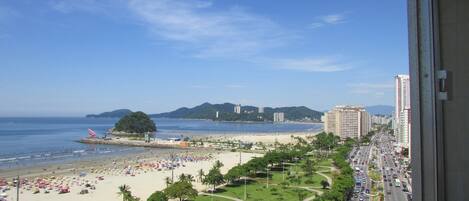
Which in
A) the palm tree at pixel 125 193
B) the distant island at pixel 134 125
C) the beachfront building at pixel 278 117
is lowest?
the palm tree at pixel 125 193

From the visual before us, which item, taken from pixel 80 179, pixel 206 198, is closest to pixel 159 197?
pixel 206 198

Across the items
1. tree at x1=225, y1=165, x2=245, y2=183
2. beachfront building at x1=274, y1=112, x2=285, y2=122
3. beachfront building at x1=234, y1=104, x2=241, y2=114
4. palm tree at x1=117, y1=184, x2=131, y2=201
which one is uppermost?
beachfront building at x1=234, y1=104, x2=241, y2=114

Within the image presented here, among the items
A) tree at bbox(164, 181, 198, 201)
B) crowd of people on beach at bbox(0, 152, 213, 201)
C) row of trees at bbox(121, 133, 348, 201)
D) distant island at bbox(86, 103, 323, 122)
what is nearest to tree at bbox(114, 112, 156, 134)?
crowd of people on beach at bbox(0, 152, 213, 201)

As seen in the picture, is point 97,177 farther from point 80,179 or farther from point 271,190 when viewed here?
point 271,190

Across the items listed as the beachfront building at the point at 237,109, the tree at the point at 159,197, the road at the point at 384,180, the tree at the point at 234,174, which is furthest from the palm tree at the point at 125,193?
the beachfront building at the point at 237,109

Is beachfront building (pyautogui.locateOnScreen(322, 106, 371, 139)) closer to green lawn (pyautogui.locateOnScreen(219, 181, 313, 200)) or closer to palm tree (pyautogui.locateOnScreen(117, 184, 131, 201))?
green lawn (pyautogui.locateOnScreen(219, 181, 313, 200))

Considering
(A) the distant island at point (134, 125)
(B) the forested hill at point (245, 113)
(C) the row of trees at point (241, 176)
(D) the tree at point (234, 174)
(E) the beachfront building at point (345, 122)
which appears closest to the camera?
(C) the row of trees at point (241, 176)

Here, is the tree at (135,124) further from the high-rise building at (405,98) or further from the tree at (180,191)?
the high-rise building at (405,98)
